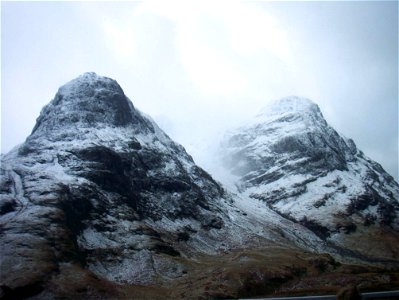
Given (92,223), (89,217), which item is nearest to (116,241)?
(92,223)

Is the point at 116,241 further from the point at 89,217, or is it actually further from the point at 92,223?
the point at 89,217

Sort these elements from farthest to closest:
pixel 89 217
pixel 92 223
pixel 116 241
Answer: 1. pixel 89 217
2. pixel 92 223
3. pixel 116 241

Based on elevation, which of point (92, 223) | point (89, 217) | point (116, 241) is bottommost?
point (116, 241)

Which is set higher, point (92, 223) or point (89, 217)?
point (89, 217)

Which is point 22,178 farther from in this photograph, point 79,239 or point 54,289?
point 54,289

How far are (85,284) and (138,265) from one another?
2989 cm

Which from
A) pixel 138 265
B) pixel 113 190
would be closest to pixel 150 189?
pixel 113 190

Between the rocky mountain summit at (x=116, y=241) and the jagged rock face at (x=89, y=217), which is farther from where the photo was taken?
the jagged rock face at (x=89, y=217)

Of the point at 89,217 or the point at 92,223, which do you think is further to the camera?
the point at 89,217

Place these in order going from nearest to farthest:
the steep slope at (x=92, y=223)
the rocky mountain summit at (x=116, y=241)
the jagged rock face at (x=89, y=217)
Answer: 1. the rocky mountain summit at (x=116, y=241)
2. the steep slope at (x=92, y=223)
3. the jagged rock face at (x=89, y=217)

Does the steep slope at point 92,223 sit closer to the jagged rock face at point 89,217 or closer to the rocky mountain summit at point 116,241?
the jagged rock face at point 89,217

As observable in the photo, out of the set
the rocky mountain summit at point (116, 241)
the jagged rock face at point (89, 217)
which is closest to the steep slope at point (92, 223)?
the jagged rock face at point (89, 217)

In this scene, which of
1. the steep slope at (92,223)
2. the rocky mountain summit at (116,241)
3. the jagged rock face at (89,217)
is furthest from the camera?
the jagged rock face at (89,217)

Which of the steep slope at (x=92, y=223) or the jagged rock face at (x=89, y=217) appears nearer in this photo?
the steep slope at (x=92, y=223)
